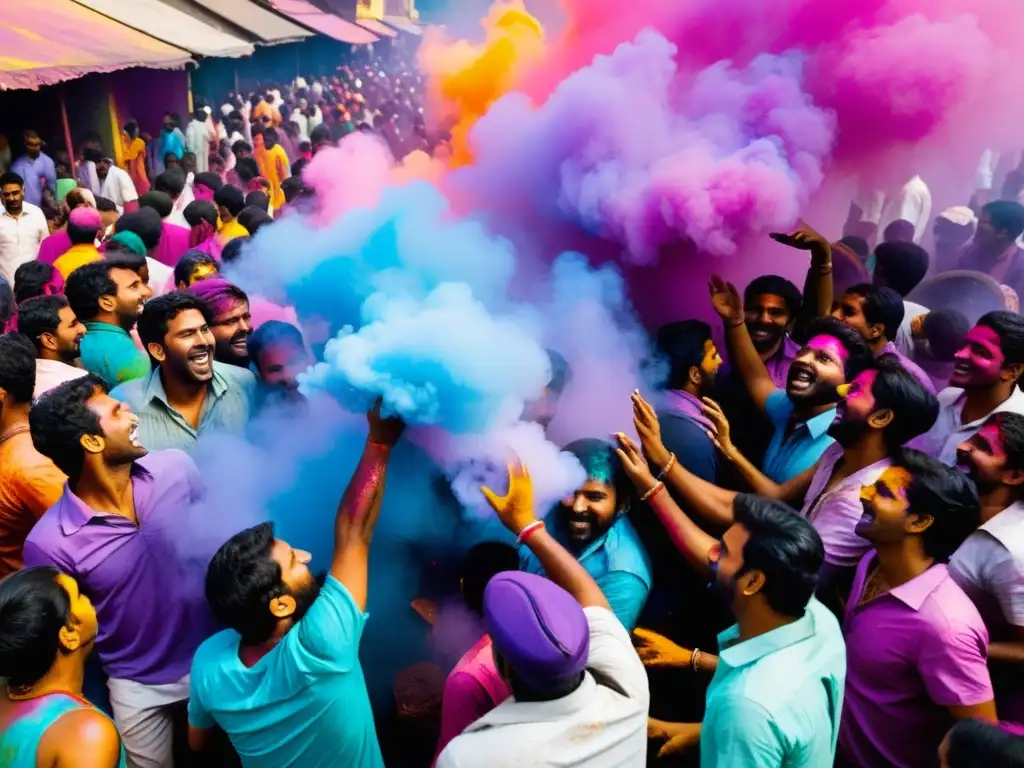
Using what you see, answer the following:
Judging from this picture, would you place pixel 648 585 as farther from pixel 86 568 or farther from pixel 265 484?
pixel 86 568

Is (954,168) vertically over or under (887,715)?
over

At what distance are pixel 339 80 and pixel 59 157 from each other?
10.5 meters

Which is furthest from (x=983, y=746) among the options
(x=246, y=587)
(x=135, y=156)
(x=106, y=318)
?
(x=135, y=156)

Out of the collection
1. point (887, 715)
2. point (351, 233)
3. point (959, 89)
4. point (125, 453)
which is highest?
point (959, 89)

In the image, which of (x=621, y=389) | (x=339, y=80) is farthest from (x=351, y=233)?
(x=339, y=80)

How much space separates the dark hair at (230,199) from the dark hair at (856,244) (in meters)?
4.50

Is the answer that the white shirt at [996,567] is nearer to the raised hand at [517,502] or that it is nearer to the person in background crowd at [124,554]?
the raised hand at [517,502]

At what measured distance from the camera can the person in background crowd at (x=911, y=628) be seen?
209 centimetres

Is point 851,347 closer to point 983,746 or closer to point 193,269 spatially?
point 983,746

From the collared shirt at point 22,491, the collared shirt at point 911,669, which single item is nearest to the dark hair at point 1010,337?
the collared shirt at point 911,669

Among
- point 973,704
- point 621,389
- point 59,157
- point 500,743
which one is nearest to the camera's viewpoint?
point 500,743

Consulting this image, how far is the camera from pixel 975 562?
250 centimetres

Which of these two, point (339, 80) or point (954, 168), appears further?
point (339, 80)

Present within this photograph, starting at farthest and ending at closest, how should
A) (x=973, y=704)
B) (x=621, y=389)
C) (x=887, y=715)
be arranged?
(x=621, y=389)
(x=887, y=715)
(x=973, y=704)
